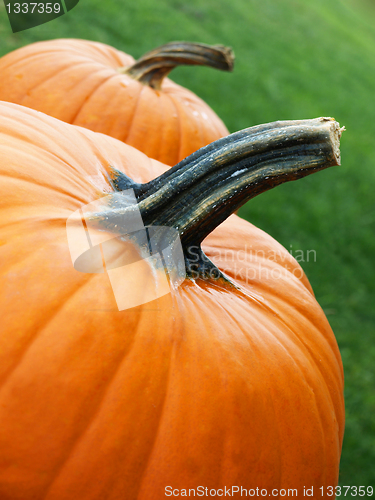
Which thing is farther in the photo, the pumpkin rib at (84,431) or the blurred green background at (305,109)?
the blurred green background at (305,109)

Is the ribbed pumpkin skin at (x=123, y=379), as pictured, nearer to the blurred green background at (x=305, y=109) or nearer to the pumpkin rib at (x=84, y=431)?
the pumpkin rib at (x=84, y=431)

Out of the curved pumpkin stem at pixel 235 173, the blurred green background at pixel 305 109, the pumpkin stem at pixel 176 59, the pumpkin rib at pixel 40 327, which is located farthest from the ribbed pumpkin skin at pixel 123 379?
the pumpkin stem at pixel 176 59

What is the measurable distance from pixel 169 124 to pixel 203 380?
1368 mm

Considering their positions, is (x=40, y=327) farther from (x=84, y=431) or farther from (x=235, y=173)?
(x=235, y=173)

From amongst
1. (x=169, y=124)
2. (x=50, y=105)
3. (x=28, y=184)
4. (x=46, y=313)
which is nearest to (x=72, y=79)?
(x=50, y=105)

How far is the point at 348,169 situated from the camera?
4.95 m

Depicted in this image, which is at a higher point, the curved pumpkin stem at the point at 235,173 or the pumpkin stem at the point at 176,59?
the pumpkin stem at the point at 176,59

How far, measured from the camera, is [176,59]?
6.71 ft
